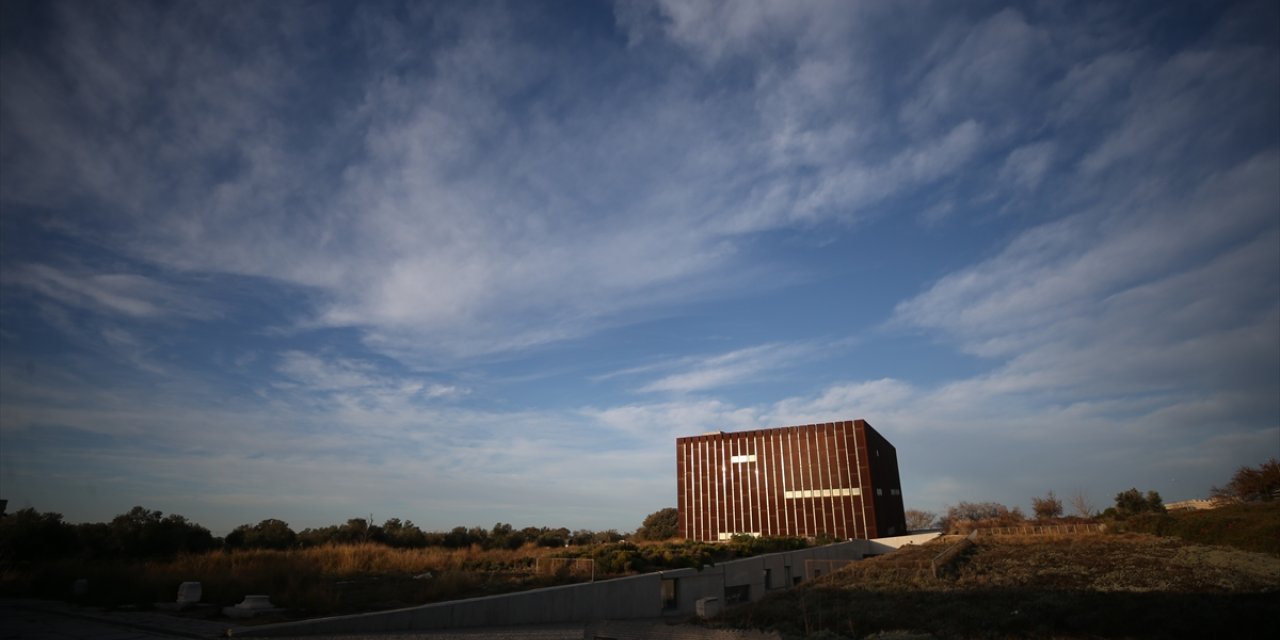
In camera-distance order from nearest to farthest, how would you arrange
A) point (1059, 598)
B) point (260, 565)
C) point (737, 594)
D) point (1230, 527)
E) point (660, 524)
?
point (1059, 598)
point (260, 565)
point (1230, 527)
point (737, 594)
point (660, 524)

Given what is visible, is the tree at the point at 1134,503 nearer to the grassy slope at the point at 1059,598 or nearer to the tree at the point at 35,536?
the grassy slope at the point at 1059,598

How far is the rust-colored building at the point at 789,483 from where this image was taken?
48.5 metres

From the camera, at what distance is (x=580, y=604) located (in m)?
19.4

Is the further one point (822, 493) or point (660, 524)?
point (660, 524)

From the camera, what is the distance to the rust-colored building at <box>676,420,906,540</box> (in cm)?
4847

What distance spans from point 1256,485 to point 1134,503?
9503 mm

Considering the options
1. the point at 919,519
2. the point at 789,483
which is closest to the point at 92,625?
the point at 789,483

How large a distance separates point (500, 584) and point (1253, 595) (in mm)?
21532

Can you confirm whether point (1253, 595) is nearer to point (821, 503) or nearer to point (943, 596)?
point (943, 596)

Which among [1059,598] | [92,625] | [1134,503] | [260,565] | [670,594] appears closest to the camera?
[92,625]

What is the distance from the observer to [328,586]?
17.1 metres

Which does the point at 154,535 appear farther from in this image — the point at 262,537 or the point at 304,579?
the point at 304,579

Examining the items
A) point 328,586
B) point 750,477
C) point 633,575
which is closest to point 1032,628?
point 633,575

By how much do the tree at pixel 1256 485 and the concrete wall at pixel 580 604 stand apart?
3035 cm
